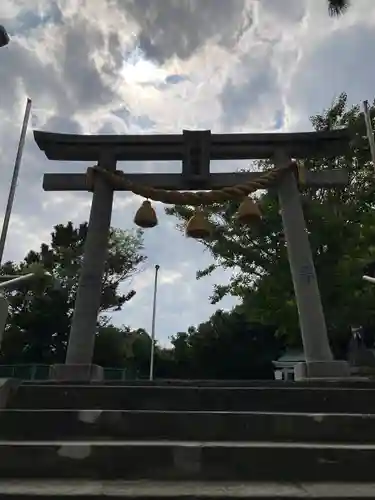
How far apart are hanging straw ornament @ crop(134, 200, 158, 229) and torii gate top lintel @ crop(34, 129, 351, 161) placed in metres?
1.14

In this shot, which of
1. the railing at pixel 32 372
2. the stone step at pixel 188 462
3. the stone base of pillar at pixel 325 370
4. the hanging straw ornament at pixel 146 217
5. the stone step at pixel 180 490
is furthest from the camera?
the railing at pixel 32 372

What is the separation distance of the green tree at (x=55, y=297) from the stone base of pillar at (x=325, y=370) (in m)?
25.5

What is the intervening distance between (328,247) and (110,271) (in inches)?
736

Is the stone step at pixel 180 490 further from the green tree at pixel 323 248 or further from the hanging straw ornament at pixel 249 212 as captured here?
the green tree at pixel 323 248

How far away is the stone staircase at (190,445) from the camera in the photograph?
8.98ft

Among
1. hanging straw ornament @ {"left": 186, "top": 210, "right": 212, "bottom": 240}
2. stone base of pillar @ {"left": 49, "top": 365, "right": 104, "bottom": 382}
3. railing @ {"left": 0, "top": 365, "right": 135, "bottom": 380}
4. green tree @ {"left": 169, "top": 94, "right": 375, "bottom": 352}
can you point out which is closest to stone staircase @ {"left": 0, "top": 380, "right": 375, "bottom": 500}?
stone base of pillar @ {"left": 49, "top": 365, "right": 104, "bottom": 382}

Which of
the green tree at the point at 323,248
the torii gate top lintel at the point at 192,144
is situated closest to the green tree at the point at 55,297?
the green tree at the point at 323,248

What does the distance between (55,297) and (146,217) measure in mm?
25444

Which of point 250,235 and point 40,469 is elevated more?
point 250,235

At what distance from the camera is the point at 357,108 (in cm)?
2088

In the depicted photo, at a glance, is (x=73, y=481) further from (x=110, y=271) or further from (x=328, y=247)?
(x=110, y=271)

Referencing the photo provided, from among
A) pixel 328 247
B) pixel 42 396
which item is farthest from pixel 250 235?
pixel 42 396

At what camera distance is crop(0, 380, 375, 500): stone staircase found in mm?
2738

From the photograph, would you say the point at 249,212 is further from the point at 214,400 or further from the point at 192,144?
the point at 214,400
